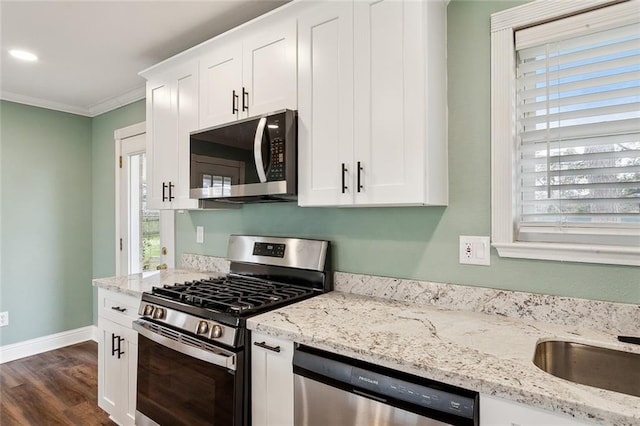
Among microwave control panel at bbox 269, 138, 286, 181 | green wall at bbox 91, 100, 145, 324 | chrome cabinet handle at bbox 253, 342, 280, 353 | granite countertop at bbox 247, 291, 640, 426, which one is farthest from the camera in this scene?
green wall at bbox 91, 100, 145, 324

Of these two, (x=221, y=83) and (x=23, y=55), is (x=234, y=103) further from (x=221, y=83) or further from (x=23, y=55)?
(x=23, y=55)

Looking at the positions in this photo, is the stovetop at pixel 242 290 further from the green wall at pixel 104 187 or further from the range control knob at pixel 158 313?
the green wall at pixel 104 187

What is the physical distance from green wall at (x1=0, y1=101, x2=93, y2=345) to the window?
4.06 metres

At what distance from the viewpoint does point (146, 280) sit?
231 centimetres

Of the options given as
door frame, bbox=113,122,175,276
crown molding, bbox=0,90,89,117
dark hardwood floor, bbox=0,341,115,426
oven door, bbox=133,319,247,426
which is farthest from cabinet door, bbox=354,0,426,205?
crown molding, bbox=0,90,89,117

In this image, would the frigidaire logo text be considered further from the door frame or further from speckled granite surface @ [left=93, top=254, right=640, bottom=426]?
the door frame

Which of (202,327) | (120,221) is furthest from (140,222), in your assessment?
(202,327)

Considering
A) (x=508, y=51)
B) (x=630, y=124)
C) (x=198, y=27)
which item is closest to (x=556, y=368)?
(x=630, y=124)

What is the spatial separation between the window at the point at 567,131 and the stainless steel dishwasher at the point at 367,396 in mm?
726

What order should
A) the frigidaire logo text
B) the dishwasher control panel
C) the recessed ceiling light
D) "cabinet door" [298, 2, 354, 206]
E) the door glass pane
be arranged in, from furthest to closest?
the door glass pane
the recessed ceiling light
"cabinet door" [298, 2, 354, 206]
the frigidaire logo text
the dishwasher control panel

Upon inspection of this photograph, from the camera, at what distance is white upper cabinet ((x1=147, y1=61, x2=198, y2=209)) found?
226cm

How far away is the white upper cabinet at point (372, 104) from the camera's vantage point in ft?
4.65

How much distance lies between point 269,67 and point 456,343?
1527 mm

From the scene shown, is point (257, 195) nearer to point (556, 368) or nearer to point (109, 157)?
point (556, 368)
